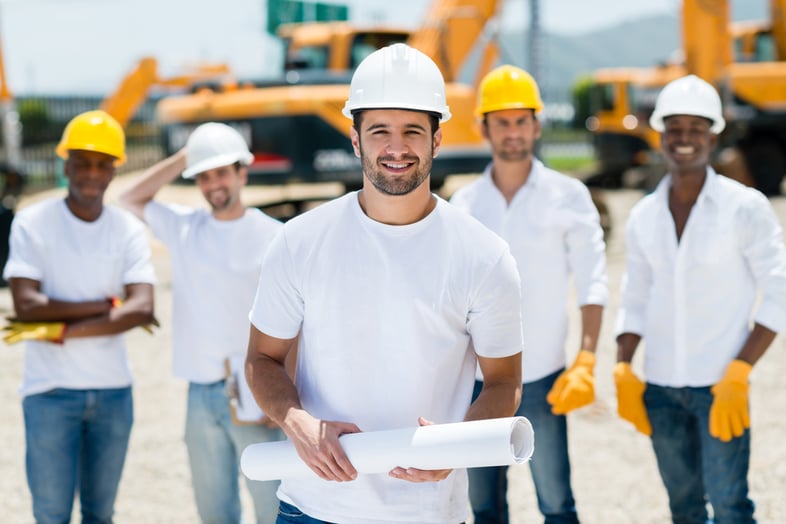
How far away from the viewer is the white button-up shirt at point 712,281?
319cm

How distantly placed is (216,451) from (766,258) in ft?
6.64

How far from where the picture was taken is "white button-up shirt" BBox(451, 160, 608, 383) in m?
3.55

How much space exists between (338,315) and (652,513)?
297 centimetres

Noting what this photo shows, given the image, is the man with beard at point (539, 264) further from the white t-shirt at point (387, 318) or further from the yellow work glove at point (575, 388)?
the white t-shirt at point (387, 318)

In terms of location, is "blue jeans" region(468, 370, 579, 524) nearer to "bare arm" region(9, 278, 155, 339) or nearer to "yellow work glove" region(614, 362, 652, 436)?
"yellow work glove" region(614, 362, 652, 436)

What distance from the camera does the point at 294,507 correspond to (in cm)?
233

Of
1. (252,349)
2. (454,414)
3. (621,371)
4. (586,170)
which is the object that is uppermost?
(252,349)

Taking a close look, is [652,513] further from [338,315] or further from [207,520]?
[338,315]

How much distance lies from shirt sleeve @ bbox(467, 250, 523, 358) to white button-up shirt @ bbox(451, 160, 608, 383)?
4.33ft

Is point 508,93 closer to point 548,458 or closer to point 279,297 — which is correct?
point 548,458

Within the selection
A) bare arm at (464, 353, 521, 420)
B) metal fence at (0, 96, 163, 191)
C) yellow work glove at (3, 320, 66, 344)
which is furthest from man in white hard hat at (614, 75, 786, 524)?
metal fence at (0, 96, 163, 191)

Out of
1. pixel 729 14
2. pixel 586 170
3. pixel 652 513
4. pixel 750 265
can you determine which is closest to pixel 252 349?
pixel 750 265

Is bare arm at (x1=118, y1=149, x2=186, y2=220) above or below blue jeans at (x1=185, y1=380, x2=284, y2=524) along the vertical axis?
above

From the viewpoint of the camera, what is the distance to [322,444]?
208 cm
